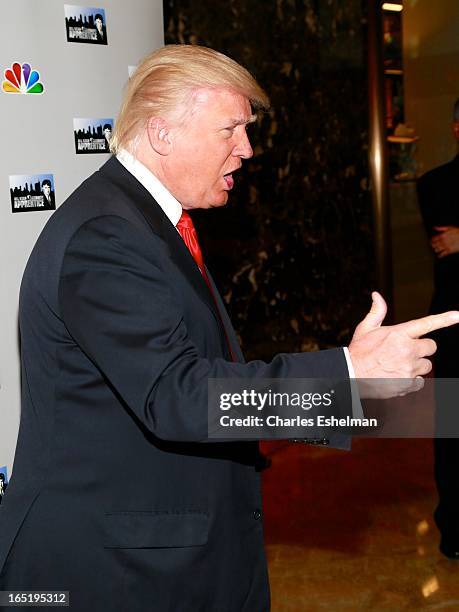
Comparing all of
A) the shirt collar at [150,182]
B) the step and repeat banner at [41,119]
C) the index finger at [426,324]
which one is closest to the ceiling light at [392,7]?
the step and repeat banner at [41,119]

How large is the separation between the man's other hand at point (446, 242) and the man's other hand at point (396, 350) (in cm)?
228

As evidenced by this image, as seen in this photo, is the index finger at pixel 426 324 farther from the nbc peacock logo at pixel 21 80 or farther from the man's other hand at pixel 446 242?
the man's other hand at pixel 446 242

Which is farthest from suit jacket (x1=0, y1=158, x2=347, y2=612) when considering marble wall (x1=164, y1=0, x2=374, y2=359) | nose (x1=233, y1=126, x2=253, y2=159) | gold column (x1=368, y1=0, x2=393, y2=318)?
gold column (x1=368, y1=0, x2=393, y2=318)

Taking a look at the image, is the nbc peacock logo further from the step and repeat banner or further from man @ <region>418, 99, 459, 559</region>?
man @ <region>418, 99, 459, 559</region>

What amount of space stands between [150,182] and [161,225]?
5.2 inches

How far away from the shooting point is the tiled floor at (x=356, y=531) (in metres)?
3.55

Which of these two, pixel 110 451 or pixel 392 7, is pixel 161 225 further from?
pixel 392 7

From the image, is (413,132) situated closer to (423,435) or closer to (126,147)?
(423,435)

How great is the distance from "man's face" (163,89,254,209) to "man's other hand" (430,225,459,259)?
2.05 meters

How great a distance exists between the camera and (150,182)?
183 centimetres

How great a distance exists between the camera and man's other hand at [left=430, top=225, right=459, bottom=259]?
12.4 feet

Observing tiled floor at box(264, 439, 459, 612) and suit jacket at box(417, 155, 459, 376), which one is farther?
suit jacket at box(417, 155, 459, 376)

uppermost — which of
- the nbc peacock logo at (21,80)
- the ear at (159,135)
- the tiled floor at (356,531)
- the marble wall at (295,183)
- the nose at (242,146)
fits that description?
the nbc peacock logo at (21,80)

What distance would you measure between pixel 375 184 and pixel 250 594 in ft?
16.7
